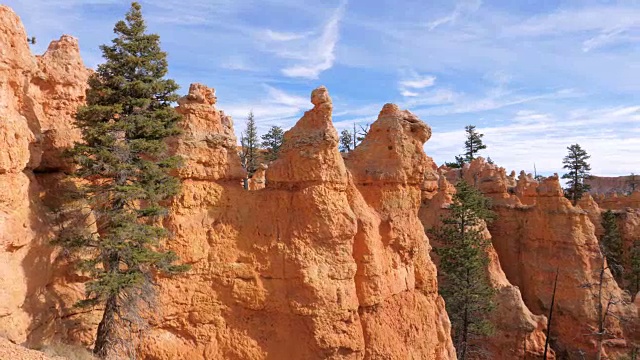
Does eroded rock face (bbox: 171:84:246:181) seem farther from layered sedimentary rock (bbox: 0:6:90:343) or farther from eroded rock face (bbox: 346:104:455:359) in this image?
eroded rock face (bbox: 346:104:455:359)

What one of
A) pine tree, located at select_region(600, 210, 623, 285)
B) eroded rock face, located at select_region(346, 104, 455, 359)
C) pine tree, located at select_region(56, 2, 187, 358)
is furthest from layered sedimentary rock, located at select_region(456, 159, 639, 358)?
pine tree, located at select_region(56, 2, 187, 358)

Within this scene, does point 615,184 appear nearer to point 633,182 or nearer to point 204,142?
point 633,182

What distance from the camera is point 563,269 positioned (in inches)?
1103

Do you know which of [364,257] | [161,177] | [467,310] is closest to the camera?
[161,177]

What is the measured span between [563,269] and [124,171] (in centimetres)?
2745

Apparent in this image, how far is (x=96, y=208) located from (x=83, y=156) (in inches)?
53.4

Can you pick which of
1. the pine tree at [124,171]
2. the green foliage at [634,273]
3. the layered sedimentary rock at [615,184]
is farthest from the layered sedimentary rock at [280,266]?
the layered sedimentary rock at [615,184]

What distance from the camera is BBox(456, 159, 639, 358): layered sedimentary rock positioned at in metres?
26.8

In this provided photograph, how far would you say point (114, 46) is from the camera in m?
11.1

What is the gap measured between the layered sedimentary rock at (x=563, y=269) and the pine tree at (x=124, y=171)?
2450 centimetres

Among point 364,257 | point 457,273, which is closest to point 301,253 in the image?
point 364,257

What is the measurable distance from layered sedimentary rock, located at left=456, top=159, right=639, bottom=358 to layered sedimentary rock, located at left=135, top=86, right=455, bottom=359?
1843 cm

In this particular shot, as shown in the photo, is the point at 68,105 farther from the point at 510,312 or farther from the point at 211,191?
the point at 510,312

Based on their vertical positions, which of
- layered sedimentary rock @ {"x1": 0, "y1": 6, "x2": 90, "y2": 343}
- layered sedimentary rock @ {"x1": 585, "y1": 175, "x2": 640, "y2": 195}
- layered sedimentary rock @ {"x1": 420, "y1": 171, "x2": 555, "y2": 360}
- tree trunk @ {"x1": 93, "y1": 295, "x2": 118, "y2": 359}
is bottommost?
layered sedimentary rock @ {"x1": 420, "y1": 171, "x2": 555, "y2": 360}
